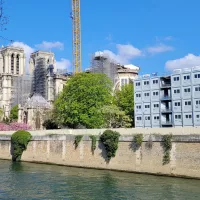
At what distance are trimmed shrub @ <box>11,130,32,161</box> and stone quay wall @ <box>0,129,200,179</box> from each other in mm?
654

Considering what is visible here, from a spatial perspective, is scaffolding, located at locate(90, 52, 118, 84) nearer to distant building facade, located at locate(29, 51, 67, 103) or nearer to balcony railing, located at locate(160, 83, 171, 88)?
distant building facade, located at locate(29, 51, 67, 103)

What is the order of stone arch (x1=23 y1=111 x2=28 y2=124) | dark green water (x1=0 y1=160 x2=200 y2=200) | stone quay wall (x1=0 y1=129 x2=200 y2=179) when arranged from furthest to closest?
1. stone arch (x1=23 y1=111 x2=28 y2=124)
2. stone quay wall (x1=0 y1=129 x2=200 y2=179)
3. dark green water (x1=0 y1=160 x2=200 y2=200)

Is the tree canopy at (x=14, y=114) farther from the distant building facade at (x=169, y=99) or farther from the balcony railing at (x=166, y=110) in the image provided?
the balcony railing at (x=166, y=110)

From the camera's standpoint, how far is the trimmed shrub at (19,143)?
186ft

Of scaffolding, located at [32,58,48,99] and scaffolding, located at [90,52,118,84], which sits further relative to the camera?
scaffolding, located at [32,58,48,99]

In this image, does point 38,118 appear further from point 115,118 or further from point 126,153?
point 126,153

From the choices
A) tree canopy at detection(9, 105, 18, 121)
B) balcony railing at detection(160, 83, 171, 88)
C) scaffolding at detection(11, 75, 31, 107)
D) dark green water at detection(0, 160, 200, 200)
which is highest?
scaffolding at detection(11, 75, 31, 107)

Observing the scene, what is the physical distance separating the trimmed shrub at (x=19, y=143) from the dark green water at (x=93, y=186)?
1410 centimetres

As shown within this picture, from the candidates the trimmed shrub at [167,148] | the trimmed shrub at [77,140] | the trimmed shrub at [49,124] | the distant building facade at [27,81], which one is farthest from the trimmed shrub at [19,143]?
the distant building facade at [27,81]

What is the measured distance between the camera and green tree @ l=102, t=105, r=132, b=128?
65794mm

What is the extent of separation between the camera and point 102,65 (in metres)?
108

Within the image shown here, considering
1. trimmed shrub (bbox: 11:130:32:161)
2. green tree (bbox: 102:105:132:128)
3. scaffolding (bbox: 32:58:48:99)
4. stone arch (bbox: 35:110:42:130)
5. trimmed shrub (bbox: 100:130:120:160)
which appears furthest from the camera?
scaffolding (bbox: 32:58:48:99)

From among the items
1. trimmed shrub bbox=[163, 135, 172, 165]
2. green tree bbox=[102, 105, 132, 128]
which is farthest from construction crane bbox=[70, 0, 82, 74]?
trimmed shrub bbox=[163, 135, 172, 165]

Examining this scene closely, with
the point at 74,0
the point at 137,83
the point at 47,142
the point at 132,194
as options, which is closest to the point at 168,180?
the point at 132,194
